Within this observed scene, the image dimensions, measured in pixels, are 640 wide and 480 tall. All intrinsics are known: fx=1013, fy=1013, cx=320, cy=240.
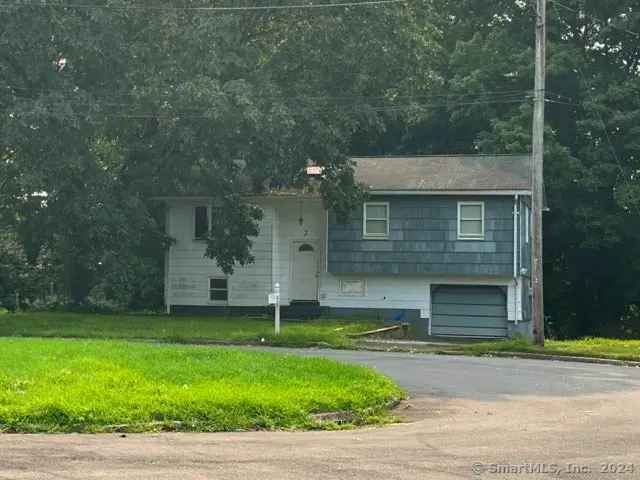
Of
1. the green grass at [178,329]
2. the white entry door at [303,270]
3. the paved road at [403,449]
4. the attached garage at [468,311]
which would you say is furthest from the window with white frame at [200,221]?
the paved road at [403,449]

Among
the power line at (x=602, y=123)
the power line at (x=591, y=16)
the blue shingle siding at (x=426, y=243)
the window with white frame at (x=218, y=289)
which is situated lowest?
the window with white frame at (x=218, y=289)

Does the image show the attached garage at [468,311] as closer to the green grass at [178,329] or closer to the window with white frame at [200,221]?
the green grass at [178,329]

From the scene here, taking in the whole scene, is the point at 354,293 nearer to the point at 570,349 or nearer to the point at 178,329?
the point at 178,329

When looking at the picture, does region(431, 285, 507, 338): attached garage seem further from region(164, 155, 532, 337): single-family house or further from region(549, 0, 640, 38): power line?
region(549, 0, 640, 38): power line

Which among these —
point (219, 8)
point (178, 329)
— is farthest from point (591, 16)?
point (178, 329)

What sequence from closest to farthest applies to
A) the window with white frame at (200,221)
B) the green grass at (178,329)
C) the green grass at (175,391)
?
1. the green grass at (175,391)
2. the green grass at (178,329)
3. the window with white frame at (200,221)

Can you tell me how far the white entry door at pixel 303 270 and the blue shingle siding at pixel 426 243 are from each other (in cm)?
141

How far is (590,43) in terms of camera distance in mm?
43219

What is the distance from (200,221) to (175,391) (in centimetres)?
2459

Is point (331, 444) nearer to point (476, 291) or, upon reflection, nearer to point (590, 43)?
point (476, 291)

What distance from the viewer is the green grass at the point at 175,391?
11.4 meters

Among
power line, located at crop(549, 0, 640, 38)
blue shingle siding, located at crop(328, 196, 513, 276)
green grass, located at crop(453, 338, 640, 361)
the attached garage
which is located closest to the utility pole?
green grass, located at crop(453, 338, 640, 361)

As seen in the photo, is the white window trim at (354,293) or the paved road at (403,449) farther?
the white window trim at (354,293)

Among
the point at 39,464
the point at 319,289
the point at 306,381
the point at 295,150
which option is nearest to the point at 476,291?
the point at 319,289
